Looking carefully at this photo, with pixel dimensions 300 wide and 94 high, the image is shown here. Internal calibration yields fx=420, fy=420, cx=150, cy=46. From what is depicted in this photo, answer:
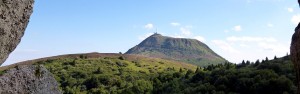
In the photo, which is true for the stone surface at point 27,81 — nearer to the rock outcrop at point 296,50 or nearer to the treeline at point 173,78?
the rock outcrop at point 296,50

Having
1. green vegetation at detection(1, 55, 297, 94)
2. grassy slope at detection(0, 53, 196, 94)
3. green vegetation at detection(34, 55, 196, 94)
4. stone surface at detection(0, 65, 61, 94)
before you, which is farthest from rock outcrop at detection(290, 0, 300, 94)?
grassy slope at detection(0, 53, 196, 94)

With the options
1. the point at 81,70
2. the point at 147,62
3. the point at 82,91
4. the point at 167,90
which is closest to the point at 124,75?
the point at 81,70

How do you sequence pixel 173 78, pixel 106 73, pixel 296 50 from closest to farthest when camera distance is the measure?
pixel 296 50 → pixel 173 78 → pixel 106 73

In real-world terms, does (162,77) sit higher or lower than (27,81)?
lower

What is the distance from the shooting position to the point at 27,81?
10.6 metres

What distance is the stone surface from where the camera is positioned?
9689 mm

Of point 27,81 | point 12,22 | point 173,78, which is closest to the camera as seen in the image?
point 12,22

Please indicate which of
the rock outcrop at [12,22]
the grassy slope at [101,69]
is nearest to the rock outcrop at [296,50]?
the rock outcrop at [12,22]

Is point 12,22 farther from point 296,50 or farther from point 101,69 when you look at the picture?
point 101,69

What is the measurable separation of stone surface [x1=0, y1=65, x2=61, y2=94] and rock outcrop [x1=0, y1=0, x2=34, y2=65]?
15.6 ft

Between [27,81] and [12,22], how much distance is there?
6.21m

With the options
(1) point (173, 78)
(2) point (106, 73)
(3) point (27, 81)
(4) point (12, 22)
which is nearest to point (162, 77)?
(1) point (173, 78)

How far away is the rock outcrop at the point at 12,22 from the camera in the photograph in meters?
4.55

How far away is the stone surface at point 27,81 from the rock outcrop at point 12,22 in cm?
476
